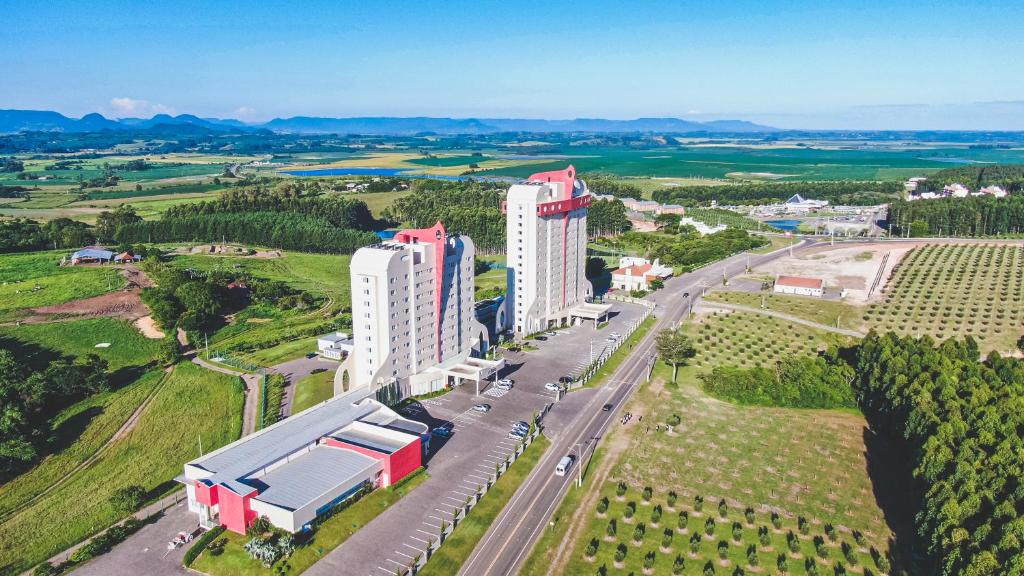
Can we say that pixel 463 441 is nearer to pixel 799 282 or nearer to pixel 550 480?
pixel 550 480

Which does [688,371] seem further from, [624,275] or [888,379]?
[624,275]

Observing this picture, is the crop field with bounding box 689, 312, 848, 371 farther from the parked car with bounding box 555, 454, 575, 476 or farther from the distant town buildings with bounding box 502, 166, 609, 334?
the parked car with bounding box 555, 454, 575, 476

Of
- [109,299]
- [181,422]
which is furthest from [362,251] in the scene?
[109,299]

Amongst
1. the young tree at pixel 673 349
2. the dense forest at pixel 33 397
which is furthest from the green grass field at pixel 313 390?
the young tree at pixel 673 349

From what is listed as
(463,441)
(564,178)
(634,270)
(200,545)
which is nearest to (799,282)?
(634,270)

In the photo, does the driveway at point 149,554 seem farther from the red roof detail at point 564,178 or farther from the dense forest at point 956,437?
the red roof detail at point 564,178

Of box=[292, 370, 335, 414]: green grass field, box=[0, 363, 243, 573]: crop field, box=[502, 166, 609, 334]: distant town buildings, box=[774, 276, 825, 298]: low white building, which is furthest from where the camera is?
box=[774, 276, 825, 298]: low white building

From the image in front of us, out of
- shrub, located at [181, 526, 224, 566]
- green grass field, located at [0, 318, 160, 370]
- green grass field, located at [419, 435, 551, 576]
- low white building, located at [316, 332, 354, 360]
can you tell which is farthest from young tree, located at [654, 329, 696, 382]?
green grass field, located at [0, 318, 160, 370]

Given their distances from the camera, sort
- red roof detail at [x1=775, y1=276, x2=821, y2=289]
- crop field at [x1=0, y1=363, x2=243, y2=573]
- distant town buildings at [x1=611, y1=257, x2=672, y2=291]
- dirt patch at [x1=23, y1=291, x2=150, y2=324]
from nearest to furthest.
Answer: crop field at [x1=0, y1=363, x2=243, y2=573]
dirt patch at [x1=23, y1=291, x2=150, y2=324]
red roof detail at [x1=775, y1=276, x2=821, y2=289]
distant town buildings at [x1=611, y1=257, x2=672, y2=291]
